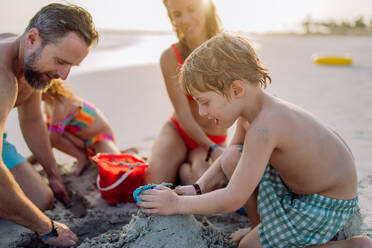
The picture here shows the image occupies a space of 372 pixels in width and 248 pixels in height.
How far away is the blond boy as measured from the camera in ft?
5.63

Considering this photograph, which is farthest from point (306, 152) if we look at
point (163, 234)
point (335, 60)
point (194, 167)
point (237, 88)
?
point (335, 60)

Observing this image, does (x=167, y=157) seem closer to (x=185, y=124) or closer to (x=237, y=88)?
(x=185, y=124)

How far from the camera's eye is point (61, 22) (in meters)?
2.32

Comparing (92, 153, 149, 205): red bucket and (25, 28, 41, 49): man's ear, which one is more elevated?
(25, 28, 41, 49): man's ear

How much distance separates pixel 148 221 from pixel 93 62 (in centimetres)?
993

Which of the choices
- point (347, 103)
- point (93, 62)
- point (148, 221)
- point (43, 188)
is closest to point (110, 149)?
point (43, 188)

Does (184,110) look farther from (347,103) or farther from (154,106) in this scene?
(347,103)

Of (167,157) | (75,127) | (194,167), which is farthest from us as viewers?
(75,127)

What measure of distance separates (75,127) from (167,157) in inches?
42.7

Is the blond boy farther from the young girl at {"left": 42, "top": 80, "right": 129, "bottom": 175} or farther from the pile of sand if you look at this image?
the young girl at {"left": 42, "top": 80, "right": 129, "bottom": 175}

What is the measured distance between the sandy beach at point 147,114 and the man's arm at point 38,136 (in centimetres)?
17

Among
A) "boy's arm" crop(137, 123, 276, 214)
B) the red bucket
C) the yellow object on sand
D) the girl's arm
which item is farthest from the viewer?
the yellow object on sand

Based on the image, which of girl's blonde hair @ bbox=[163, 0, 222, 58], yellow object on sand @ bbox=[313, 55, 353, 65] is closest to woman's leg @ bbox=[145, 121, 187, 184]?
girl's blonde hair @ bbox=[163, 0, 222, 58]

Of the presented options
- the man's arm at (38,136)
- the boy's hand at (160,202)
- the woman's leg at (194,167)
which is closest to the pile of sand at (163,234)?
the boy's hand at (160,202)
